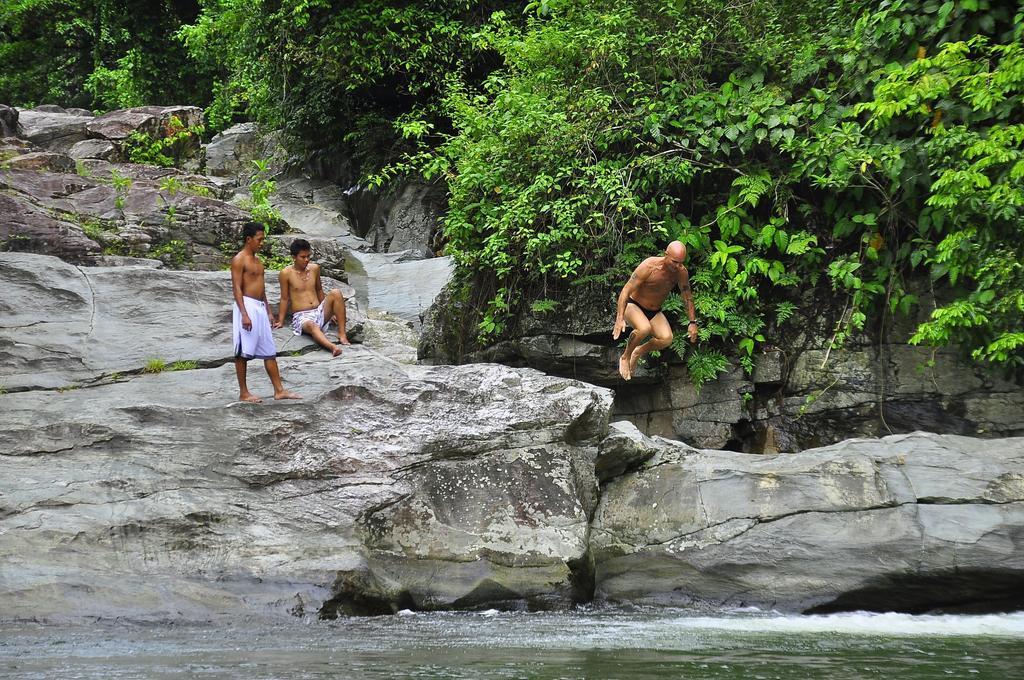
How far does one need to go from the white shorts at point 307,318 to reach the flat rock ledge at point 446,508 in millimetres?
1391

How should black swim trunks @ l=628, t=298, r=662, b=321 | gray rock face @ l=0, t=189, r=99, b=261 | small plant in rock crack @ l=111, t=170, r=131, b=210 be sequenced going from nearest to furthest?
black swim trunks @ l=628, t=298, r=662, b=321, gray rock face @ l=0, t=189, r=99, b=261, small plant in rock crack @ l=111, t=170, r=131, b=210

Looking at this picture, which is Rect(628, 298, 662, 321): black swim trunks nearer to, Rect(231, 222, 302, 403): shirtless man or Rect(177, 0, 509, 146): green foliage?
Rect(231, 222, 302, 403): shirtless man

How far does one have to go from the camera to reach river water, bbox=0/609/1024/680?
452cm

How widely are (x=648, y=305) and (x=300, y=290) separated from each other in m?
3.61

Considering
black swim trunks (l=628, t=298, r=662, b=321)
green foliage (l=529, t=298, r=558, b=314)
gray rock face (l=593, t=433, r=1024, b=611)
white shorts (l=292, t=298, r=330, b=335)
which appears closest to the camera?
gray rock face (l=593, t=433, r=1024, b=611)

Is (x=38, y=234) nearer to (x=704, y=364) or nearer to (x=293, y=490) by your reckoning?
(x=293, y=490)

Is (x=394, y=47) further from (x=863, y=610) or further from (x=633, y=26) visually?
(x=863, y=610)

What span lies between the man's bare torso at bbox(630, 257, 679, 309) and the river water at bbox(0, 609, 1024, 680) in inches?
124

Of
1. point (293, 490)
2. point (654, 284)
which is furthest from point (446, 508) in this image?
point (654, 284)

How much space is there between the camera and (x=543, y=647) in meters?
5.21

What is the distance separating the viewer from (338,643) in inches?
212

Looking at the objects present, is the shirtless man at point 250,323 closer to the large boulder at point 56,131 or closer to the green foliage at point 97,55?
the large boulder at point 56,131

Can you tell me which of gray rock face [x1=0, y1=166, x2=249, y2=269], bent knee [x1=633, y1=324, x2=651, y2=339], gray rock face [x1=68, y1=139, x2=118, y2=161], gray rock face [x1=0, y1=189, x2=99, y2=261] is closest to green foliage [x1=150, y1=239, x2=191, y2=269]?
gray rock face [x1=0, y1=166, x2=249, y2=269]

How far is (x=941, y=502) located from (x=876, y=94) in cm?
400
